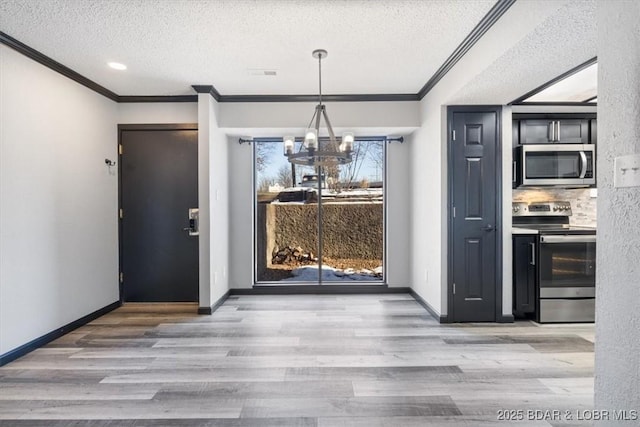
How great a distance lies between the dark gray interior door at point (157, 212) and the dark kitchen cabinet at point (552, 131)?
3.81 metres

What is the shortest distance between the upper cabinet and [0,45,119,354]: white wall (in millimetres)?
4609

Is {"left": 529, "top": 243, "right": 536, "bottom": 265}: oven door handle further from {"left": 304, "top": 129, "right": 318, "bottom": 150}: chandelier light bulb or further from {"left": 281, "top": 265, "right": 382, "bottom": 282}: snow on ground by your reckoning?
{"left": 304, "top": 129, "right": 318, "bottom": 150}: chandelier light bulb

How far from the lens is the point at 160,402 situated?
211cm

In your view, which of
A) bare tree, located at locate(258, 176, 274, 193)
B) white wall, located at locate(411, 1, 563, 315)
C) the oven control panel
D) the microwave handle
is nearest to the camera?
white wall, located at locate(411, 1, 563, 315)

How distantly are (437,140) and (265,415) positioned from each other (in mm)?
2939

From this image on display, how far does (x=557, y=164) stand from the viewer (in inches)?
149

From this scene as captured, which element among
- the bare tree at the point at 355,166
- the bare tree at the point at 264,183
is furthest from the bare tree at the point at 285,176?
the bare tree at the point at 355,166

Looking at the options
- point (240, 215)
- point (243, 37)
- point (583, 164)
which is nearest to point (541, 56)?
point (583, 164)

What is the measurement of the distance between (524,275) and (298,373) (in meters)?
2.56

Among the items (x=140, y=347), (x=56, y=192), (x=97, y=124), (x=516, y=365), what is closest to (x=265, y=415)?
(x=140, y=347)

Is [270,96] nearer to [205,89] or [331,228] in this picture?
[205,89]

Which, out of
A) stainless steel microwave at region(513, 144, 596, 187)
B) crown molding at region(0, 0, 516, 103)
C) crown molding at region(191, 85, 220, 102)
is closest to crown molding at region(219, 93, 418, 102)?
crown molding at region(0, 0, 516, 103)

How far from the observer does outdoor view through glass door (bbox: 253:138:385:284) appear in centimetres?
490

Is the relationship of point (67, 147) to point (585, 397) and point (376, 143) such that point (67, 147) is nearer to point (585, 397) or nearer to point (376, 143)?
point (376, 143)
